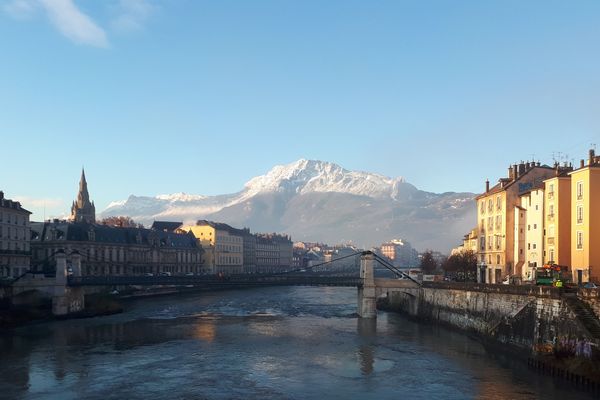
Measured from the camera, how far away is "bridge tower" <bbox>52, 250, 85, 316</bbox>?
284 ft

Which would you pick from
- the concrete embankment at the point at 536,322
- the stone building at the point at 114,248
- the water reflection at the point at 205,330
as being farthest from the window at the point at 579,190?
the stone building at the point at 114,248

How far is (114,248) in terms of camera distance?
5453 inches

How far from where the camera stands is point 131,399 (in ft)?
126

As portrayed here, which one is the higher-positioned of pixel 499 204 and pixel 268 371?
pixel 499 204

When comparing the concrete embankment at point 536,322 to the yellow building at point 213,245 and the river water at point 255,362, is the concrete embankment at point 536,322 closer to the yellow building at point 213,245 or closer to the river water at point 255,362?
the river water at point 255,362

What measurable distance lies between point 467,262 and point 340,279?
66.9ft

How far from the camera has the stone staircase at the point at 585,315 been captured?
137 ft

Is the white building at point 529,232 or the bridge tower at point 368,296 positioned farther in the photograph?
the bridge tower at point 368,296

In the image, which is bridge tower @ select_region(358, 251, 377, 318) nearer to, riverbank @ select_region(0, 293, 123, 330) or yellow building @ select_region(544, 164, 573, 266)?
yellow building @ select_region(544, 164, 573, 266)

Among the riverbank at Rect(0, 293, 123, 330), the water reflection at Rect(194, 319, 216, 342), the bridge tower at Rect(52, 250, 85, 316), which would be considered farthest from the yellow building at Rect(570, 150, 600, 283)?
the bridge tower at Rect(52, 250, 85, 316)

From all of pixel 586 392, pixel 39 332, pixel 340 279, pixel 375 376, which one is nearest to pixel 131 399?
pixel 375 376

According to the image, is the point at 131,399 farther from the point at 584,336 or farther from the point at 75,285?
the point at 75,285

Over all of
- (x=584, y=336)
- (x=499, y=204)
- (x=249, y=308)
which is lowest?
→ (x=249, y=308)

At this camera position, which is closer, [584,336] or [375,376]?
[584,336]
